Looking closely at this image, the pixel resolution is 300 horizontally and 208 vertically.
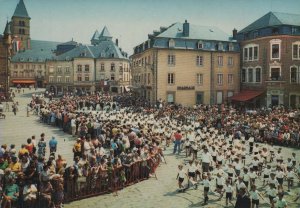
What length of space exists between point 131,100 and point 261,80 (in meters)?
19.1

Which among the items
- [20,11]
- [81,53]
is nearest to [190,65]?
[81,53]

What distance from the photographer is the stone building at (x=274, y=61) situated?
4259cm

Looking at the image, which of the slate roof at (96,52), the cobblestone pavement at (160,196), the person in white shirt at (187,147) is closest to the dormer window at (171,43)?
the person in white shirt at (187,147)

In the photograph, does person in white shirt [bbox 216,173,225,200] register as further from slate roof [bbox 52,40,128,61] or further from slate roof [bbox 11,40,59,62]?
slate roof [bbox 11,40,59,62]

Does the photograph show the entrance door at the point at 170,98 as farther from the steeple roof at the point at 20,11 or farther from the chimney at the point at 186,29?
Answer: the steeple roof at the point at 20,11

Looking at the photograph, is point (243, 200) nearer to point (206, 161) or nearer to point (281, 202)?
point (281, 202)

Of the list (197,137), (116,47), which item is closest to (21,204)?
(197,137)

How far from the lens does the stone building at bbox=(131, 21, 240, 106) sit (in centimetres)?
4603

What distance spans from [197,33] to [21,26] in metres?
79.8

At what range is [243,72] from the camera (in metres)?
49.6

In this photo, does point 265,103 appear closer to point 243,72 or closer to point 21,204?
point 243,72

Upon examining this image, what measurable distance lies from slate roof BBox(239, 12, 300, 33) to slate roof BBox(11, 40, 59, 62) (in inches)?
2792

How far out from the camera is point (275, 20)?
145ft

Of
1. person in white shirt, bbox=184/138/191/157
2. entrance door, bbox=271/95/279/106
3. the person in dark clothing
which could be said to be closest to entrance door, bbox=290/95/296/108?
entrance door, bbox=271/95/279/106
